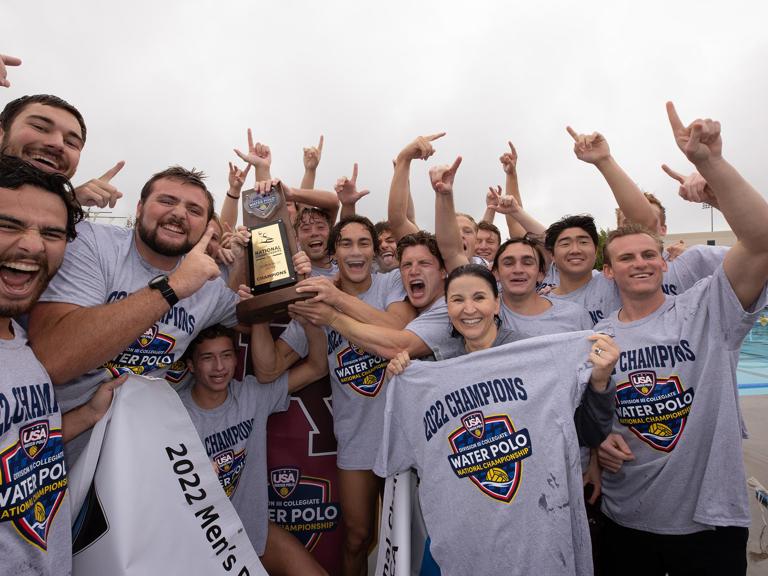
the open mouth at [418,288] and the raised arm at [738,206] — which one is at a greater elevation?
the raised arm at [738,206]

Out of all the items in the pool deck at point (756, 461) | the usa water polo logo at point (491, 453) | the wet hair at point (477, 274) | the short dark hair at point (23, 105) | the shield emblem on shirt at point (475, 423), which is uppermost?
the short dark hair at point (23, 105)

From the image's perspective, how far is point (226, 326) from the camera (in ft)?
9.78

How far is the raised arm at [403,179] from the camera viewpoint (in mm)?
3869

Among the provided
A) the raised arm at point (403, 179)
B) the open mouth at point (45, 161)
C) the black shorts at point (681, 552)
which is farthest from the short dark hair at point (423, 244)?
the open mouth at point (45, 161)

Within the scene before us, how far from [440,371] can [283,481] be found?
184 centimetres

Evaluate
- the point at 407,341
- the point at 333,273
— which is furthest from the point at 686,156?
the point at 333,273

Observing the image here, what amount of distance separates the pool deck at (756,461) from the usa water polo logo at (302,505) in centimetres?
331

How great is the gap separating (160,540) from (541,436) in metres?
1.83

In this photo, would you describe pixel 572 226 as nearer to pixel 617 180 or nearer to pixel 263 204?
pixel 617 180

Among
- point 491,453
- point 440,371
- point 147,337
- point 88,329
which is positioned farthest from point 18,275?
point 491,453

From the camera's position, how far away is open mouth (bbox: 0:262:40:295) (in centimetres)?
165

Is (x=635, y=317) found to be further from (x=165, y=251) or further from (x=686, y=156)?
(x=165, y=251)

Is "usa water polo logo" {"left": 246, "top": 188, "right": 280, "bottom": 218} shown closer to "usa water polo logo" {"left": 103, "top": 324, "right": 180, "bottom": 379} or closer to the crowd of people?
the crowd of people

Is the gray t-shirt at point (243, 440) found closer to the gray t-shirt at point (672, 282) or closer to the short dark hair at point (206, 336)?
the short dark hair at point (206, 336)
